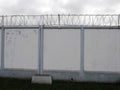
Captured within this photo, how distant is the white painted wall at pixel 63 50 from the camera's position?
11.4 meters

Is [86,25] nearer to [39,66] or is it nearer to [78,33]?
[78,33]

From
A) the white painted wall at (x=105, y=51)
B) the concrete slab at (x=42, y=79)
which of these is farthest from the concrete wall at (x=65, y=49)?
the concrete slab at (x=42, y=79)

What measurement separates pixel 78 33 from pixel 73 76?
1744 millimetres

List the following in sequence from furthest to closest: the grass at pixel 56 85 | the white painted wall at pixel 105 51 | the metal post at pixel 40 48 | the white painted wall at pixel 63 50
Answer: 1. the metal post at pixel 40 48
2. the white painted wall at pixel 63 50
3. the white painted wall at pixel 105 51
4. the grass at pixel 56 85

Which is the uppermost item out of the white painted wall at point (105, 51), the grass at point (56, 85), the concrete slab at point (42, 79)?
the white painted wall at point (105, 51)

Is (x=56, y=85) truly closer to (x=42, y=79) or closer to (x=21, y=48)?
(x=42, y=79)

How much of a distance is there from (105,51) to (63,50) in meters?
1.68

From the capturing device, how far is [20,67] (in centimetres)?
1177

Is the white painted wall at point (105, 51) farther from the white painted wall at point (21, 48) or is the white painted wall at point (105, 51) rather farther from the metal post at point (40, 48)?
the white painted wall at point (21, 48)

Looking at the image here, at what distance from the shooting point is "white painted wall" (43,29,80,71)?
11.4 meters

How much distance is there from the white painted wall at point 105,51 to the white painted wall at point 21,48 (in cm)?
232

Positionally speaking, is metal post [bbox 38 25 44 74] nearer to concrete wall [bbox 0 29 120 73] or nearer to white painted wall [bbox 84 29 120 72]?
concrete wall [bbox 0 29 120 73]

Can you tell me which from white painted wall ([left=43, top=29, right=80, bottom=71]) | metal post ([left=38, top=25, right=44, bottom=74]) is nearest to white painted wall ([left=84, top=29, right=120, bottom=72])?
white painted wall ([left=43, top=29, right=80, bottom=71])

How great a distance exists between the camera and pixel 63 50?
11.5m
